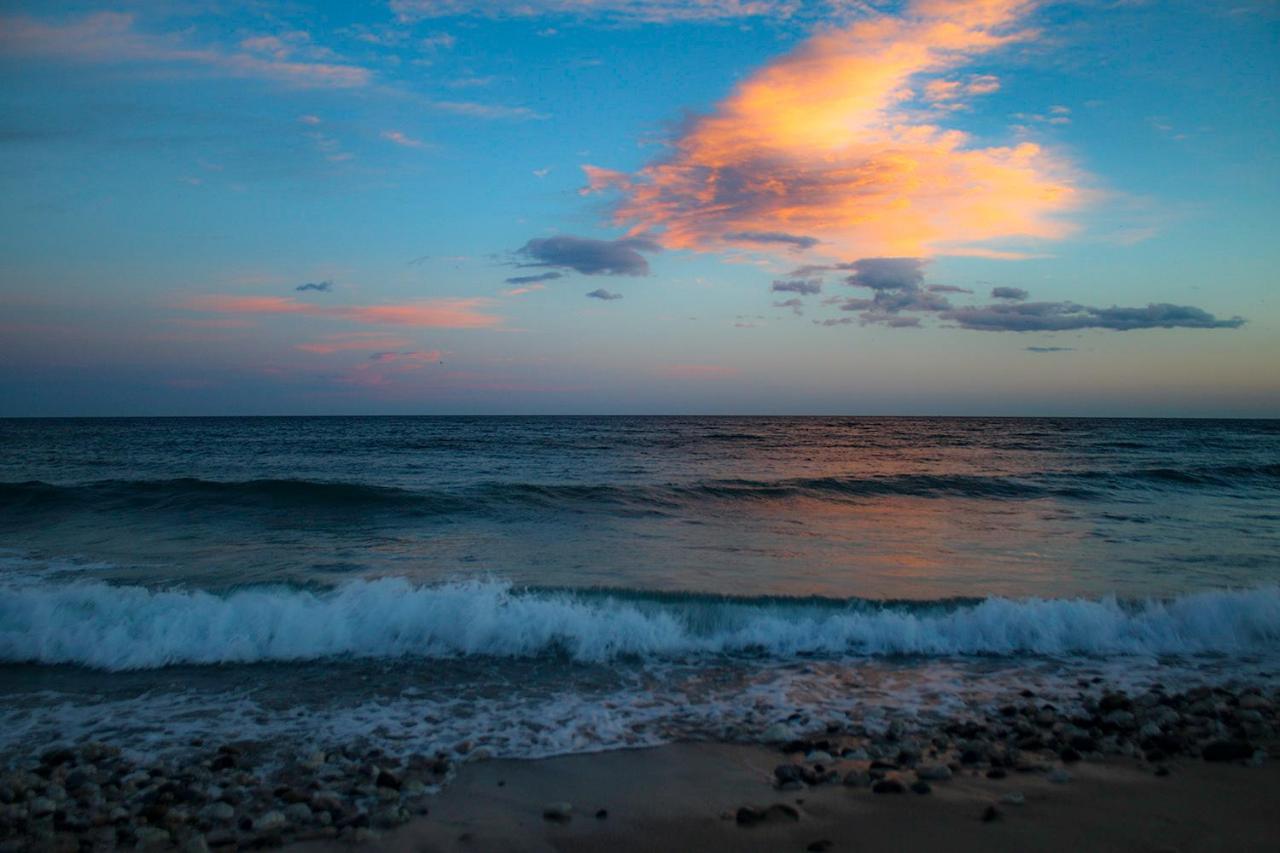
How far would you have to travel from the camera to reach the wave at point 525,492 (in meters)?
18.9

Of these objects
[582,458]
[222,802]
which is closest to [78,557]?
[222,802]

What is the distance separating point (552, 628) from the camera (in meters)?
8.94

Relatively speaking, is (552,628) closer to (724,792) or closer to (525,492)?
(724,792)

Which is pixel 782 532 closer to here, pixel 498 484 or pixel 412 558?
pixel 412 558

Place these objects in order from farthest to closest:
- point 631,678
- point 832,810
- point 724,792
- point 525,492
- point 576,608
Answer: point 525,492, point 576,608, point 631,678, point 724,792, point 832,810

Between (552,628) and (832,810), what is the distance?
486 centimetres

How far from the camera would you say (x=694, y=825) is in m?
4.59

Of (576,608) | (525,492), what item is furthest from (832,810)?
(525,492)

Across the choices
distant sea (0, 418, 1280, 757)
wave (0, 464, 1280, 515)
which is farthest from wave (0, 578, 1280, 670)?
wave (0, 464, 1280, 515)

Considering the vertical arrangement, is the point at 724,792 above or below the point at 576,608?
below

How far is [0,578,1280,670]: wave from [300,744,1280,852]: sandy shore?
320 centimetres

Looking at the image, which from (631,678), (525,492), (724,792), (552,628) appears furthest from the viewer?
(525,492)

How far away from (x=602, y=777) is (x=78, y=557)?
489 inches

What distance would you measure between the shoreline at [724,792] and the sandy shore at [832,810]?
0.05 feet
